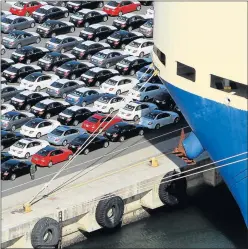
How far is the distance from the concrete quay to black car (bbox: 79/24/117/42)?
18.4m

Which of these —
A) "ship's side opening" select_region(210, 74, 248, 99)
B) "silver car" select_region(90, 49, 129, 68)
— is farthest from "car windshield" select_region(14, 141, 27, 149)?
"ship's side opening" select_region(210, 74, 248, 99)

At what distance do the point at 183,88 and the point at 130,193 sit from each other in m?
10.2

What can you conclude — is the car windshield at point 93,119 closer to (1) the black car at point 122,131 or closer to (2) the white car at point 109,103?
(1) the black car at point 122,131

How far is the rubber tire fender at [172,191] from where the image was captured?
153ft

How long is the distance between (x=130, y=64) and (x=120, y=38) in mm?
4608

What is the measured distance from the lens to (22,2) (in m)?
72.3

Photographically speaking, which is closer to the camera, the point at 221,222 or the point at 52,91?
the point at 221,222

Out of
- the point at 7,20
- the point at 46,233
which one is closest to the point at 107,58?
the point at 7,20

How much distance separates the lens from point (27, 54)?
64.1m

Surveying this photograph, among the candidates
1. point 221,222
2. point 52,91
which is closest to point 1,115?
point 52,91

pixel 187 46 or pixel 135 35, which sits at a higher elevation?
pixel 187 46

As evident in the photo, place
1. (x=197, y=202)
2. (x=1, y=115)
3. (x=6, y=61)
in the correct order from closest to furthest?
1. (x=197, y=202)
2. (x=1, y=115)
3. (x=6, y=61)

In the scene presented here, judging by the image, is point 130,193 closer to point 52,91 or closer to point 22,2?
point 52,91

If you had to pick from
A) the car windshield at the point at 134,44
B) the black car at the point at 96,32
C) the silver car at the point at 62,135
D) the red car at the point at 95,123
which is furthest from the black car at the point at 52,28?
the silver car at the point at 62,135
